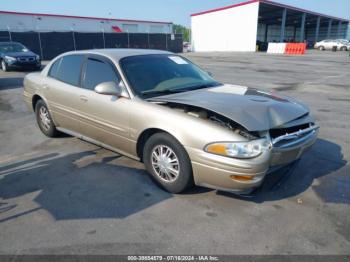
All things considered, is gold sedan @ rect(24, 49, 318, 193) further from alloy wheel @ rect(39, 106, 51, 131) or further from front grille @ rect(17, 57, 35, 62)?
front grille @ rect(17, 57, 35, 62)

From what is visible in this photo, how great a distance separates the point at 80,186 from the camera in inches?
146

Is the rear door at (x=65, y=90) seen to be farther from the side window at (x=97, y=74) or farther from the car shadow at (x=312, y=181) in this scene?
the car shadow at (x=312, y=181)

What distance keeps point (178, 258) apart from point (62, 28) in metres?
39.6

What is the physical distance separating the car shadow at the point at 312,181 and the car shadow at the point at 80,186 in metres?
1.04

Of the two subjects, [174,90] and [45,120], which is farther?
[45,120]

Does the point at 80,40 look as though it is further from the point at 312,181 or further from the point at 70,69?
the point at 312,181

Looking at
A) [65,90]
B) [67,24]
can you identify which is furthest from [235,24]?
[65,90]

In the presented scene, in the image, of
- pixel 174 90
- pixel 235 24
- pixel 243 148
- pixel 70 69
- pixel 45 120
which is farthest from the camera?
pixel 235 24

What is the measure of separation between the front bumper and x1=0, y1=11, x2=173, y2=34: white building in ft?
113

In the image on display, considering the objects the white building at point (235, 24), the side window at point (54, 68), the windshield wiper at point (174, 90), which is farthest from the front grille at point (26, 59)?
the white building at point (235, 24)

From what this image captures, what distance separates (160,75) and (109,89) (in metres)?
0.79

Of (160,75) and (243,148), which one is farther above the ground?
(160,75)

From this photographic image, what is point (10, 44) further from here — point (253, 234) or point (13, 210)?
point (253, 234)

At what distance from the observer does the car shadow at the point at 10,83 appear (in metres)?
11.6
